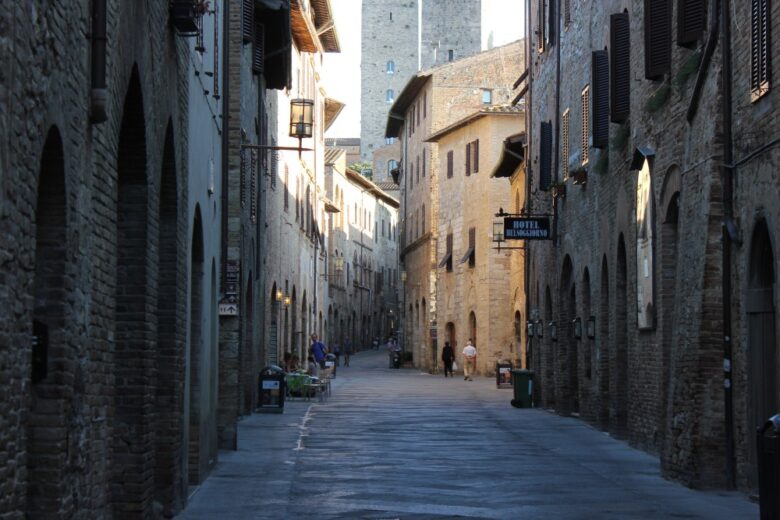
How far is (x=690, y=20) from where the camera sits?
1661 cm

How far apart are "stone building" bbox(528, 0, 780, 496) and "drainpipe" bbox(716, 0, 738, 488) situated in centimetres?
2

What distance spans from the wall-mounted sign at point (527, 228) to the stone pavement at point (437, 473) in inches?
153

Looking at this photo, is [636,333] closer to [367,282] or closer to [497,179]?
[497,179]

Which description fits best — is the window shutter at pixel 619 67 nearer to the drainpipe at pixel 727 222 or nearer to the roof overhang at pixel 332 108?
the drainpipe at pixel 727 222

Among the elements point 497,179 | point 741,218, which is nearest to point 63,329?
point 741,218

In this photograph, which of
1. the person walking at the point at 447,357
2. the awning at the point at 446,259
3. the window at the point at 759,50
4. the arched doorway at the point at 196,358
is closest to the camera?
the window at the point at 759,50

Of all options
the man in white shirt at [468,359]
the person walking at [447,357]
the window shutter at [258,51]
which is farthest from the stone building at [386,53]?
the window shutter at [258,51]

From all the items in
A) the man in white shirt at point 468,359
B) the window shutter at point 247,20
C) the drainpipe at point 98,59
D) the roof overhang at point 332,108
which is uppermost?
the roof overhang at point 332,108

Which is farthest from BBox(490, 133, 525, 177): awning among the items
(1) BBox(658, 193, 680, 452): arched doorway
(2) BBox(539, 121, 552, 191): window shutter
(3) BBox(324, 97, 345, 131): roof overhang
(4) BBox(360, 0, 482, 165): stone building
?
(4) BBox(360, 0, 482, 165): stone building

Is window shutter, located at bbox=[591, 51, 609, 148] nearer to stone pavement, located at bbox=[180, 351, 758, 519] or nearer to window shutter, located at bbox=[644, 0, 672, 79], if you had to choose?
window shutter, located at bbox=[644, 0, 672, 79]

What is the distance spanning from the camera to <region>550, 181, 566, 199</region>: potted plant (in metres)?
29.7

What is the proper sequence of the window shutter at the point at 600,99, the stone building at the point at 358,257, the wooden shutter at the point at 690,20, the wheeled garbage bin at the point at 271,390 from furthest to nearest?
the stone building at the point at 358,257 → the wheeled garbage bin at the point at 271,390 → the window shutter at the point at 600,99 → the wooden shutter at the point at 690,20

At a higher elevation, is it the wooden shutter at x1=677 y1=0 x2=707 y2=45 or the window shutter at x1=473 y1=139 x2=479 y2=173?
the window shutter at x1=473 y1=139 x2=479 y2=173

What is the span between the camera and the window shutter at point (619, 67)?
22094 millimetres
